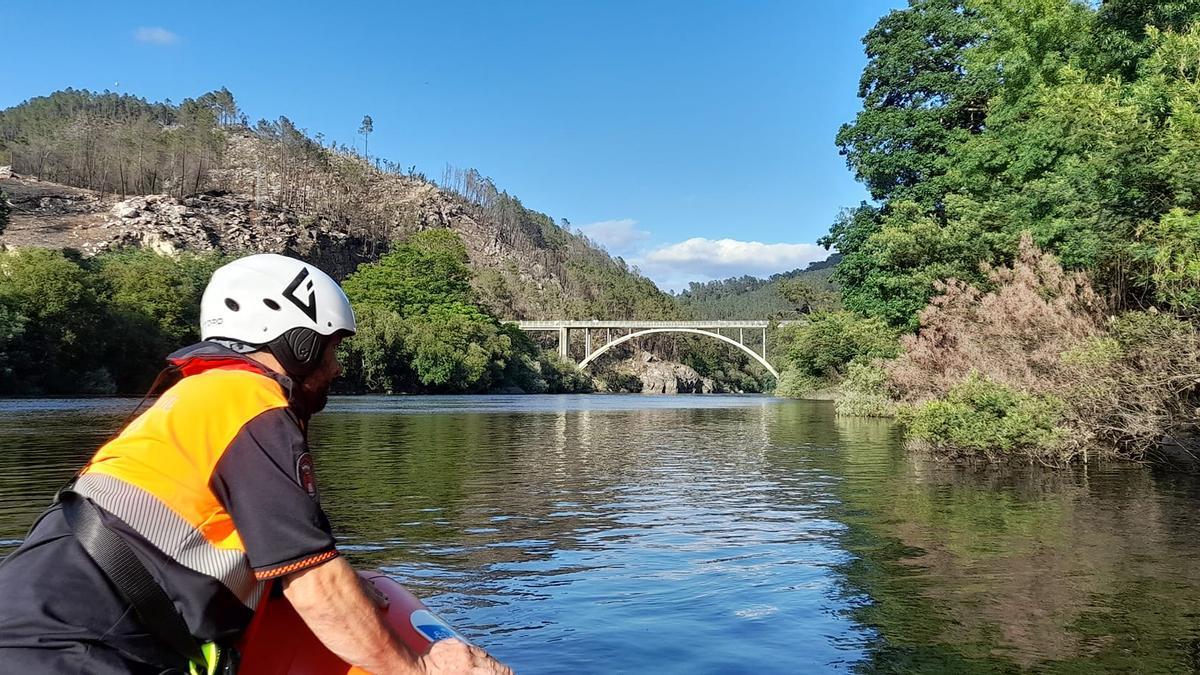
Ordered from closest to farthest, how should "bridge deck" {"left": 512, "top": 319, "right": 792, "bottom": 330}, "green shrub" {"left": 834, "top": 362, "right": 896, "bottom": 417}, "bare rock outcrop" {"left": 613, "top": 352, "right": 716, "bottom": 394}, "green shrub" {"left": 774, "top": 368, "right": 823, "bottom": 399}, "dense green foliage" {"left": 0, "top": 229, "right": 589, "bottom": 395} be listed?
"green shrub" {"left": 834, "top": 362, "right": 896, "bottom": 417} → "dense green foliage" {"left": 0, "top": 229, "right": 589, "bottom": 395} → "green shrub" {"left": 774, "top": 368, "right": 823, "bottom": 399} → "bridge deck" {"left": 512, "top": 319, "right": 792, "bottom": 330} → "bare rock outcrop" {"left": 613, "top": 352, "right": 716, "bottom": 394}

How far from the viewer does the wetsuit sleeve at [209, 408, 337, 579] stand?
2963 millimetres

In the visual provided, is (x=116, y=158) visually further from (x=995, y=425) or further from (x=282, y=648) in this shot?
(x=282, y=648)

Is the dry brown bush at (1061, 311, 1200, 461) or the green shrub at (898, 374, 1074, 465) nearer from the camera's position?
the dry brown bush at (1061, 311, 1200, 461)

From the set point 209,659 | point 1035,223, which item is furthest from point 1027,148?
point 209,659

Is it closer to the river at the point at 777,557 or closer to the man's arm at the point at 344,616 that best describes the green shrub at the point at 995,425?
the river at the point at 777,557

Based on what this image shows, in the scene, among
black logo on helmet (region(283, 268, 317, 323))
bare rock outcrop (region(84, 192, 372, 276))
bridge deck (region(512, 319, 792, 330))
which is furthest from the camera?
bare rock outcrop (region(84, 192, 372, 276))

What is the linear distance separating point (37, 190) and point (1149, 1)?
16148cm

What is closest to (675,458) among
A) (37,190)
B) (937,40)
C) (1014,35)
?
(1014,35)

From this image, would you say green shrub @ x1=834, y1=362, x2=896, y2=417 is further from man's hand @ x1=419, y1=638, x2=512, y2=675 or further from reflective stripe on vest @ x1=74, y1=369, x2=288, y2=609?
reflective stripe on vest @ x1=74, y1=369, x2=288, y2=609

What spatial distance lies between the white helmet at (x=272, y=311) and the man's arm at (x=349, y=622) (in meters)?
0.80

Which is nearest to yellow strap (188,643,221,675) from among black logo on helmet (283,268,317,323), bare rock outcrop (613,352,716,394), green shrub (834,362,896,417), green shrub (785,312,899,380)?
black logo on helmet (283,268,317,323)

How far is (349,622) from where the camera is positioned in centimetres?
317

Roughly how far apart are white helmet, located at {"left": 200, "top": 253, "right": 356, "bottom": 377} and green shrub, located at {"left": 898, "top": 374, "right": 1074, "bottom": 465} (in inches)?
714

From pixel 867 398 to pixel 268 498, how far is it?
144 ft
